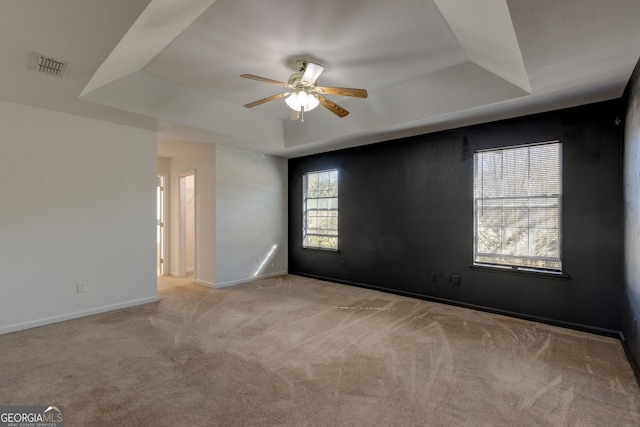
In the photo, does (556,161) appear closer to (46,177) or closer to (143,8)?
(143,8)

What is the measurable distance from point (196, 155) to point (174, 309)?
2.88 m

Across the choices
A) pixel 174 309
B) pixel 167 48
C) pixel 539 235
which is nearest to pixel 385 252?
pixel 539 235

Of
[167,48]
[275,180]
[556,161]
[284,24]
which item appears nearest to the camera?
[284,24]

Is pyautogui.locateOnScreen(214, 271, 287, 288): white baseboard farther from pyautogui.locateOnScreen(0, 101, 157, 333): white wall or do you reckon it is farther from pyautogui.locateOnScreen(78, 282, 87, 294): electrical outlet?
pyautogui.locateOnScreen(78, 282, 87, 294): electrical outlet

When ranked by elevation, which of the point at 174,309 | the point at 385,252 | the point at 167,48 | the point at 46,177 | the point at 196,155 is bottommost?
the point at 174,309

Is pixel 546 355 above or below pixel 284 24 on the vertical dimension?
below

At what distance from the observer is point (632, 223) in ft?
8.71

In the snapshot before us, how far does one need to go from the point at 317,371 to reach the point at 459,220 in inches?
117

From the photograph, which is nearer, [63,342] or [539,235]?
[63,342]

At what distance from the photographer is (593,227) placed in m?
3.36

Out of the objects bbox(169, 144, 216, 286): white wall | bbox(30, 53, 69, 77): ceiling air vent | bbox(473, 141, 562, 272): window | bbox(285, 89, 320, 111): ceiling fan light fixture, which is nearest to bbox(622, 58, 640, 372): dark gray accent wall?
bbox(473, 141, 562, 272): window

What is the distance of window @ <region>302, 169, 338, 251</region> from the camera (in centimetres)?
597

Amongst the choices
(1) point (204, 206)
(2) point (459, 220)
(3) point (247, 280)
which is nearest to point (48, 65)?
(1) point (204, 206)

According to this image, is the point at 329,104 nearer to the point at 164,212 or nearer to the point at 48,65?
the point at 48,65
